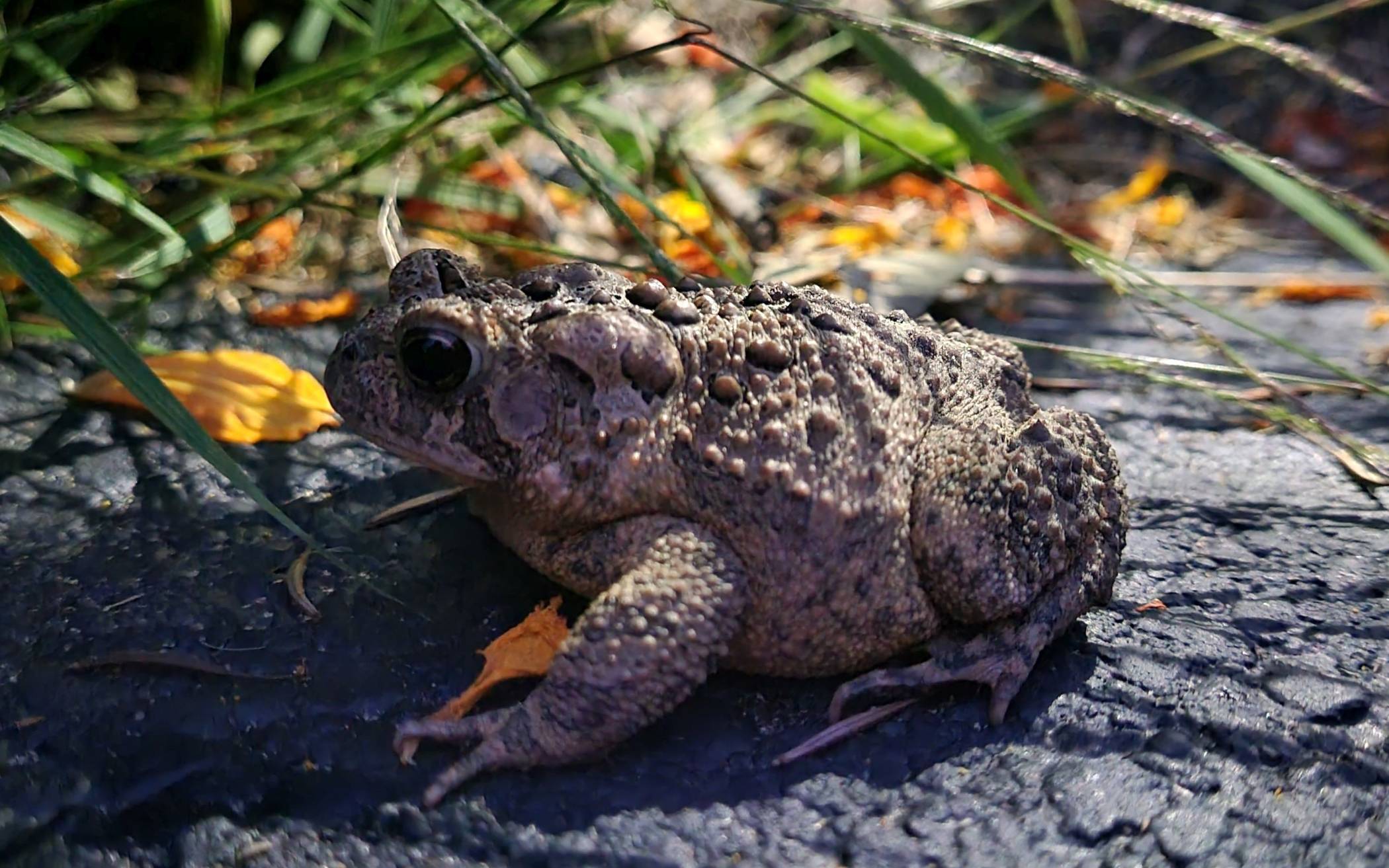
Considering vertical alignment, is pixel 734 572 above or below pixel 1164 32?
below

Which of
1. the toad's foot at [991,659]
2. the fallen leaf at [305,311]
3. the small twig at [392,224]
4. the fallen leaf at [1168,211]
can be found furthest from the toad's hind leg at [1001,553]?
→ the fallen leaf at [1168,211]

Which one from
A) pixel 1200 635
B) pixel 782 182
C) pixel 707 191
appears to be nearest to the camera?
pixel 1200 635

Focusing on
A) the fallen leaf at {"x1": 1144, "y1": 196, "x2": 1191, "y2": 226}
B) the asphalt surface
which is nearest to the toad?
the asphalt surface

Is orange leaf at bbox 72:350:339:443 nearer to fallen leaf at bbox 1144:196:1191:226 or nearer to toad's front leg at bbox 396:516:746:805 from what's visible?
toad's front leg at bbox 396:516:746:805

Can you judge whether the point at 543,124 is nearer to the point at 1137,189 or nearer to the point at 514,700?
the point at 514,700

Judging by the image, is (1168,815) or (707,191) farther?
(707,191)

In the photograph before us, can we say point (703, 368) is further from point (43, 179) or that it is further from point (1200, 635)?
point (43, 179)

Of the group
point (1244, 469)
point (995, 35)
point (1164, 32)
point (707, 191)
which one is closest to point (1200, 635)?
point (1244, 469)
